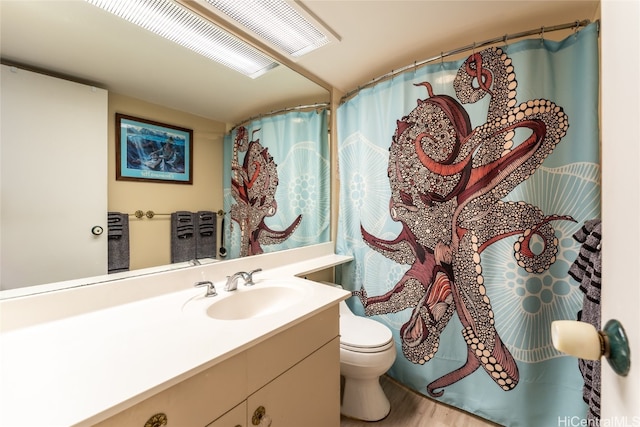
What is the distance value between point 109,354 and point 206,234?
717mm

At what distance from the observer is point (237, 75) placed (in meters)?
1.45

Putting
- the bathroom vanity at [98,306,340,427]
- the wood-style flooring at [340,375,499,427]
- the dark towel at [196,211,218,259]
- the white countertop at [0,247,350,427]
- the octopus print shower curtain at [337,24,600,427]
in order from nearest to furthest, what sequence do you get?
the white countertop at [0,247,350,427] < the bathroom vanity at [98,306,340,427] < the octopus print shower curtain at [337,24,600,427] < the dark towel at [196,211,218,259] < the wood-style flooring at [340,375,499,427]

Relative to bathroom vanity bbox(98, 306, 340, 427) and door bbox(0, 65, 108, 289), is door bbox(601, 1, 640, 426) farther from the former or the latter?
door bbox(0, 65, 108, 289)

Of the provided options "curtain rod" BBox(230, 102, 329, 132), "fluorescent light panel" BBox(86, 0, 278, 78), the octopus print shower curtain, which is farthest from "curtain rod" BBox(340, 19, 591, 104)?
"fluorescent light panel" BBox(86, 0, 278, 78)

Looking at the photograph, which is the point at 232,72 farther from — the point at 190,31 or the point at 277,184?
the point at 277,184

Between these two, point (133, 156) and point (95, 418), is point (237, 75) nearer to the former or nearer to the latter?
point (133, 156)

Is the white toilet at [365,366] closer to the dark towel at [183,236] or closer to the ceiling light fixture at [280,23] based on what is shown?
the dark towel at [183,236]

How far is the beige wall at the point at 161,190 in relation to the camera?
1047 mm

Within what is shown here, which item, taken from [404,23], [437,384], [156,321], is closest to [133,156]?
[156,321]

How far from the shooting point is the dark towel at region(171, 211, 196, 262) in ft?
3.97

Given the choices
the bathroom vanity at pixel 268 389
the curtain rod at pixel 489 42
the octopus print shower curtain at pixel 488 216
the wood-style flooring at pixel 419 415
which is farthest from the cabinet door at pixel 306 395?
the curtain rod at pixel 489 42

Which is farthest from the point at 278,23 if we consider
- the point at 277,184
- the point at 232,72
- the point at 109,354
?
the point at 109,354

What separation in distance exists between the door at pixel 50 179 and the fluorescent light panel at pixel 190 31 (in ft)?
1.18

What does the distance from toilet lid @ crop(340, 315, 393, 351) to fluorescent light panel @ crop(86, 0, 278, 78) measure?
5.32ft
